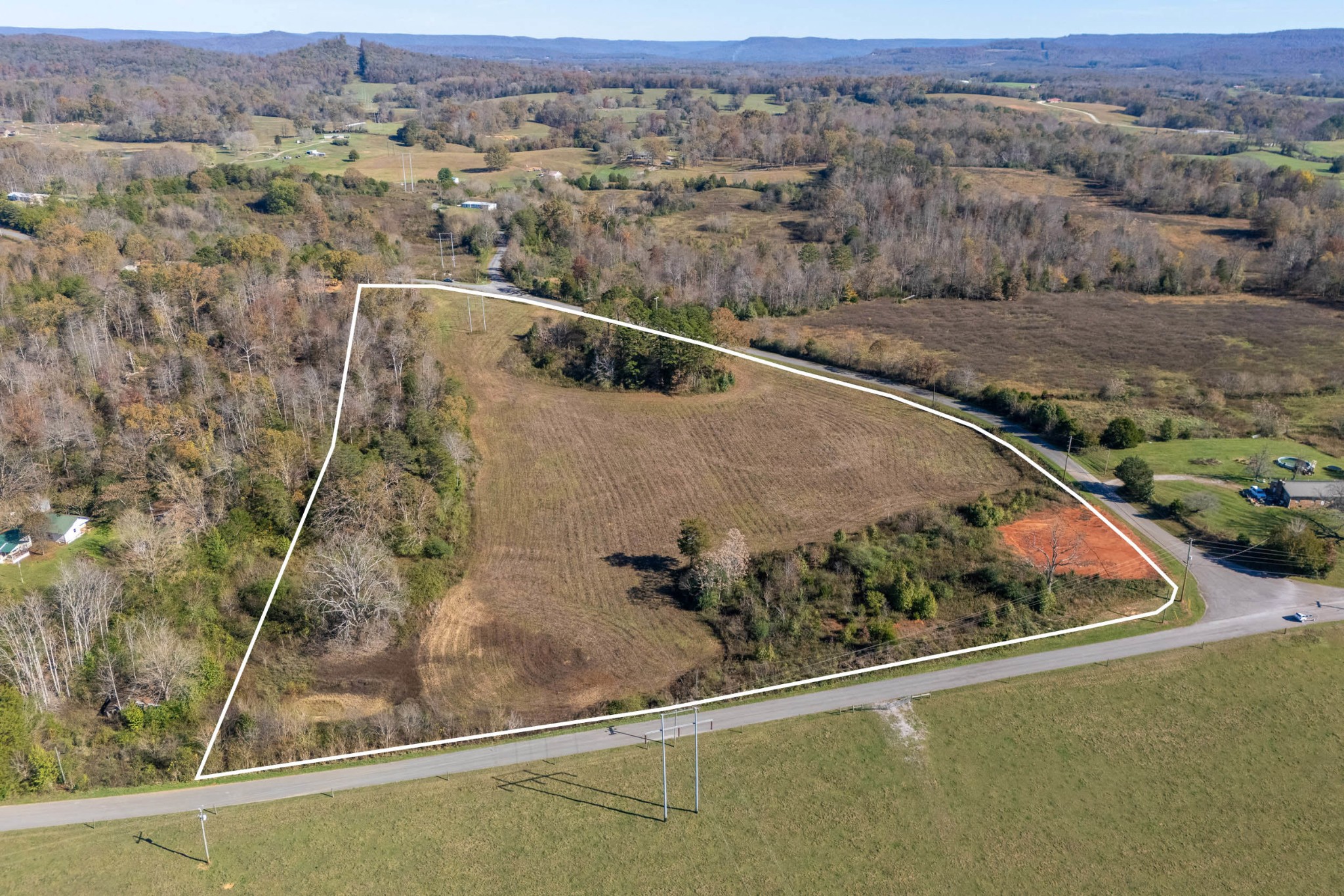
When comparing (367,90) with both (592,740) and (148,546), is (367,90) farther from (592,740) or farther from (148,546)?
(592,740)

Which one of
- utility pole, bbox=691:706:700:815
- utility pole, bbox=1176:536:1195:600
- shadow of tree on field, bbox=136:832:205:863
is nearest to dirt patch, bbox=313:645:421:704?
shadow of tree on field, bbox=136:832:205:863

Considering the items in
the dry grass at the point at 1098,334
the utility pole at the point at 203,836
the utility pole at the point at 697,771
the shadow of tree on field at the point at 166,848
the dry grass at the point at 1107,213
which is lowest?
the shadow of tree on field at the point at 166,848

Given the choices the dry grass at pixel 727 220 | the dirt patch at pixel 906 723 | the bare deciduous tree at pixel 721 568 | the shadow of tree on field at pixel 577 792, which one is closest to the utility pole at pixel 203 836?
the shadow of tree on field at pixel 577 792

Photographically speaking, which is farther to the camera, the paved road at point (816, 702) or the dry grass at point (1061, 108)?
the dry grass at point (1061, 108)

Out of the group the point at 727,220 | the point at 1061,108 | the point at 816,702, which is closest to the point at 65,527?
the point at 816,702

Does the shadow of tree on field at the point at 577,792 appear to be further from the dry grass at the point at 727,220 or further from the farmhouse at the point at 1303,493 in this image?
the dry grass at the point at 727,220
